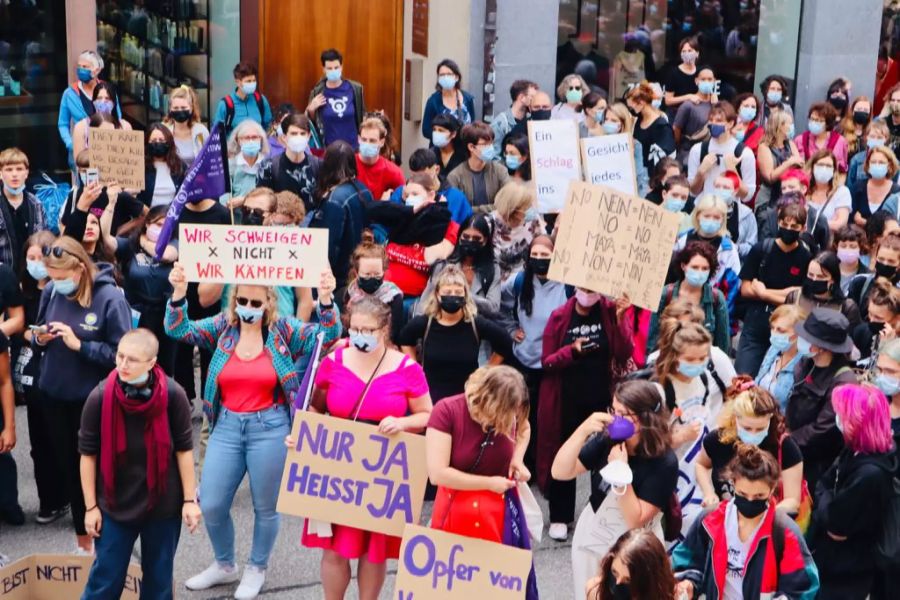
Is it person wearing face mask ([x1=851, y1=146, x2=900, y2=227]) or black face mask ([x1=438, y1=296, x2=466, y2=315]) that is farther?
person wearing face mask ([x1=851, y1=146, x2=900, y2=227])

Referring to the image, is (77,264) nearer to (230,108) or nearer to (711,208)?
(711,208)

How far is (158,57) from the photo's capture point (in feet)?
48.2

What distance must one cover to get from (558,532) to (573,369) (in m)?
0.98

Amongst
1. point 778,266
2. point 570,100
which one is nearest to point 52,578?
point 778,266

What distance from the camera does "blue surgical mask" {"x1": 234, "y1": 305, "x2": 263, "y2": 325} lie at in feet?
23.7

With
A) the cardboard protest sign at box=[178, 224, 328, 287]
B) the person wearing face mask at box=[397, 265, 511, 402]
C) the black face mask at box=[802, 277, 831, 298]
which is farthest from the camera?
the black face mask at box=[802, 277, 831, 298]

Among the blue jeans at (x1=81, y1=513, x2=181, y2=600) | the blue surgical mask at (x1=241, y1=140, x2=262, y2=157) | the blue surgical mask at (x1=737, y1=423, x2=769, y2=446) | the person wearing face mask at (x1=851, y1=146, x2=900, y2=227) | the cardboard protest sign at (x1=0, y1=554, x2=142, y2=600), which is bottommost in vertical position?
the cardboard protest sign at (x1=0, y1=554, x2=142, y2=600)

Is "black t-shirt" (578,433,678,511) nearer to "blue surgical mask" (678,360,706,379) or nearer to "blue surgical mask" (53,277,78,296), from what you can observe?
"blue surgical mask" (678,360,706,379)

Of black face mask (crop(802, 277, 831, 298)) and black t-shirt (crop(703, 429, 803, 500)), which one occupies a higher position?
black face mask (crop(802, 277, 831, 298))

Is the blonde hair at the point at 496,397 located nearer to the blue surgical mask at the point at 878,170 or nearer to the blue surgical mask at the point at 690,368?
the blue surgical mask at the point at 690,368

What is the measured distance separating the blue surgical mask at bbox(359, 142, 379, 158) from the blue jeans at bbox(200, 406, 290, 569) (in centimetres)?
336

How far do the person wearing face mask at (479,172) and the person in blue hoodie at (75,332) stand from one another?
11.3 feet

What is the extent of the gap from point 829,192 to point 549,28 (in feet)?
15.2

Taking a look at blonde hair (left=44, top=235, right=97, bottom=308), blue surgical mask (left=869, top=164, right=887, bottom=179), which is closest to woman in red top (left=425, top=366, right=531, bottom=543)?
blonde hair (left=44, top=235, right=97, bottom=308)
